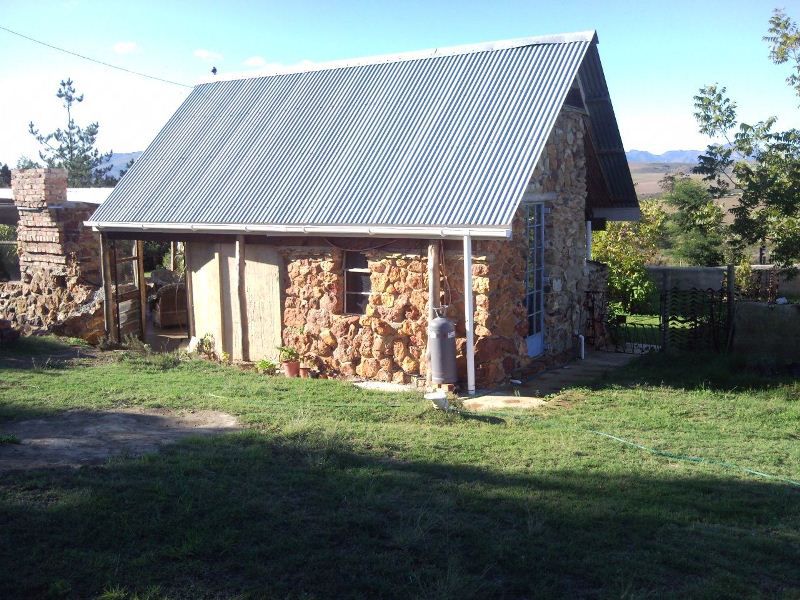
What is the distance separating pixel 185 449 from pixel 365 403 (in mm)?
3288

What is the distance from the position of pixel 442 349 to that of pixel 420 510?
5248mm

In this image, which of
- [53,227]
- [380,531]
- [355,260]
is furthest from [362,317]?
[53,227]

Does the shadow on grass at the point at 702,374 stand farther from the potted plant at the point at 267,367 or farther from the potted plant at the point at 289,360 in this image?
the potted plant at the point at 267,367

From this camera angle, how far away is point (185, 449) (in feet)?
25.3

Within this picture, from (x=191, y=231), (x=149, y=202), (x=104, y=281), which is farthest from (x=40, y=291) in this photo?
(x=191, y=231)

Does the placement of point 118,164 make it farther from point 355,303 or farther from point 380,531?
point 380,531

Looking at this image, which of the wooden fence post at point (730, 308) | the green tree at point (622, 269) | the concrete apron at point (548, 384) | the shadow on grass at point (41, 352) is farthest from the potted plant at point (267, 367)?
the green tree at point (622, 269)

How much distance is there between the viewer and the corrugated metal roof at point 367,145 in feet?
38.8

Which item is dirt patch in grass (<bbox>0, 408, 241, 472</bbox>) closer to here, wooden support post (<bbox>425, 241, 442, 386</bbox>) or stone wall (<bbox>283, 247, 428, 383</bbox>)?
stone wall (<bbox>283, 247, 428, 383</bbox>)

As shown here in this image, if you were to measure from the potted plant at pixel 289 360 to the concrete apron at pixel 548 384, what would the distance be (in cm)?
316

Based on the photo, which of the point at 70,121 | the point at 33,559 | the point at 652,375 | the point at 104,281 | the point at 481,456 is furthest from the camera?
the point at 70,121

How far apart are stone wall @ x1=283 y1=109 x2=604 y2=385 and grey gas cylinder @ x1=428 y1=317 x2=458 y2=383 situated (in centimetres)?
28

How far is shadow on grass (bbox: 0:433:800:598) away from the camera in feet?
16.1

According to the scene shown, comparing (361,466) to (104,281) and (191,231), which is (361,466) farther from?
(104,281)
